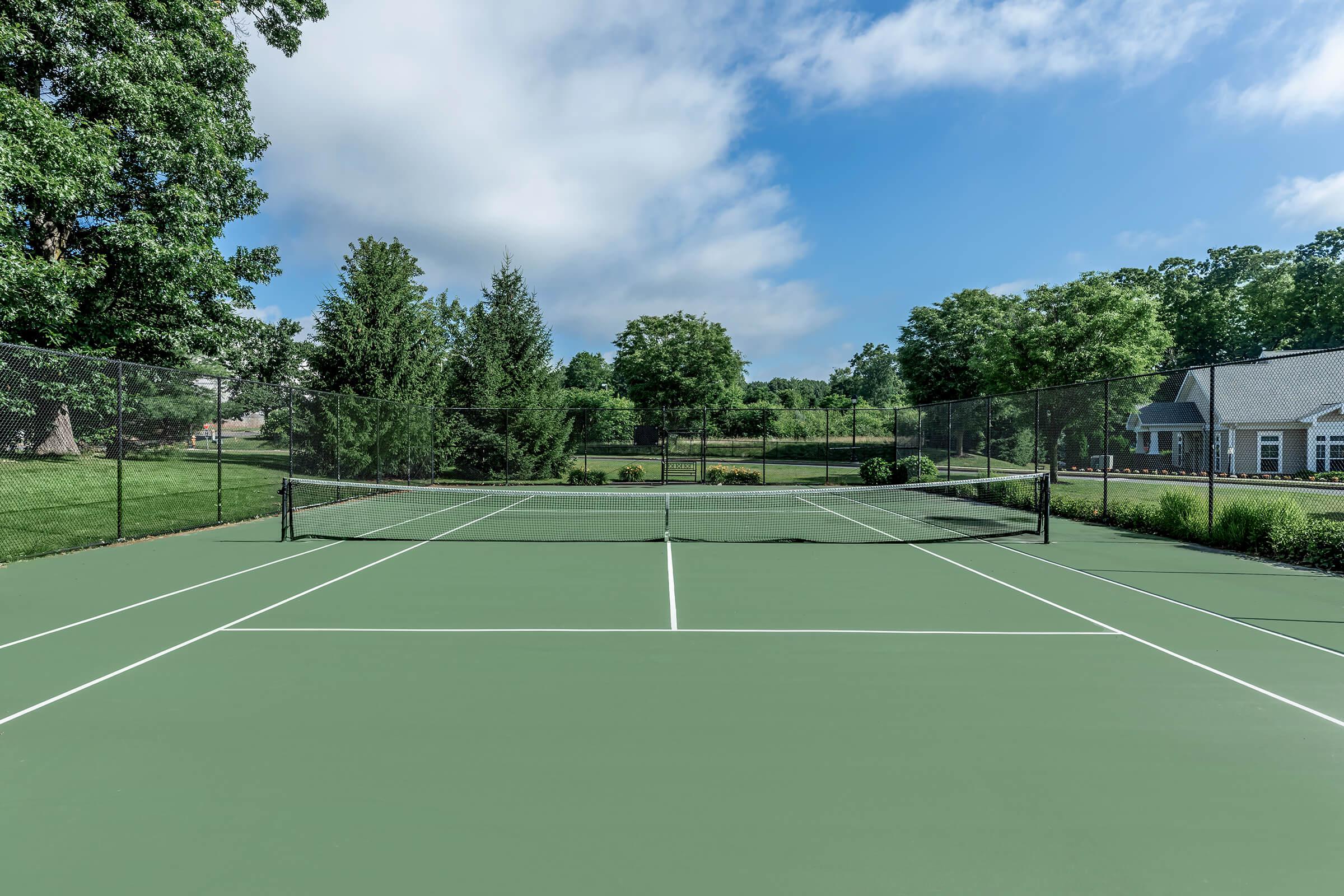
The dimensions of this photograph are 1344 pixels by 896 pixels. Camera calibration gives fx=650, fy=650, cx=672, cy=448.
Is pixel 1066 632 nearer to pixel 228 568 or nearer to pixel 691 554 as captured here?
pixel 691 554

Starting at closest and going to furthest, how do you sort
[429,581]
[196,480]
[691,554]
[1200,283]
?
[429,581] < [691,554] < [196,480] < [1200,283]

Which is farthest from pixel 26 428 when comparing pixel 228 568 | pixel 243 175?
pixel 243 175

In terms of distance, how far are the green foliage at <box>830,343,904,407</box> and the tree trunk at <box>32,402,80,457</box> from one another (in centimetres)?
8977

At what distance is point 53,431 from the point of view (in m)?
8.76

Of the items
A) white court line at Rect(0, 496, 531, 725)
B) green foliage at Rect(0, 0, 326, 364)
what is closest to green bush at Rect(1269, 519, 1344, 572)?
white court line at Rect(0, 496, 531, 725)

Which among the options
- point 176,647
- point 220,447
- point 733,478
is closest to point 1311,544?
point 176,647

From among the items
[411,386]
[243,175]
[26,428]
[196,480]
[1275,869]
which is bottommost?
[1275,869]

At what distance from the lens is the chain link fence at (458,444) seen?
9.05m

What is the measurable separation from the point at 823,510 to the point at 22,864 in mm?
14862

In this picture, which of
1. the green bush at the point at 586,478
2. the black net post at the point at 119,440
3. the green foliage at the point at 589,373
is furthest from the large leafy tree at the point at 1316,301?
the green foliage at the point at 589,373

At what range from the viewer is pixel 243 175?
18.6 metres

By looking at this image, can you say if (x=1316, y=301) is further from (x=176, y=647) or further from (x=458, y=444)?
(x=176, y=647)

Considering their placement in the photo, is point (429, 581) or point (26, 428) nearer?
point (429, 581)

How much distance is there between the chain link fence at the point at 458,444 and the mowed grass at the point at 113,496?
29 mm
